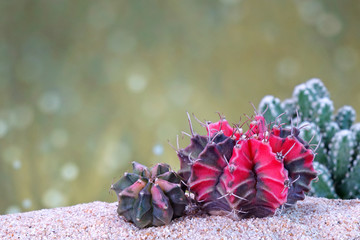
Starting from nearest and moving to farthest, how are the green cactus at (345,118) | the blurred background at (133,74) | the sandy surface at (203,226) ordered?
1. the sandy surface at (203,226)
2. the green cactus at (345,118)
3. the blurred background at (133,74)

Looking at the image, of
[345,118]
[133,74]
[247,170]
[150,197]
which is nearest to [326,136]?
[345,118]

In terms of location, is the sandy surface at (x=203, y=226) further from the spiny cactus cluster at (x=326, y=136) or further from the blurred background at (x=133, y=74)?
the blurred background at (x=133, y=74)

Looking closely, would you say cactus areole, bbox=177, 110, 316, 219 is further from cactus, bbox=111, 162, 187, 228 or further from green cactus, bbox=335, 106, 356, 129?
green cactus, bbox=335, 106, 356, 129

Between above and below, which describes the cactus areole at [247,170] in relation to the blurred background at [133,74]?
below

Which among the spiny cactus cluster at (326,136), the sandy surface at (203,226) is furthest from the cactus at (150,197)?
the spiny cactus cluster at (326,136)

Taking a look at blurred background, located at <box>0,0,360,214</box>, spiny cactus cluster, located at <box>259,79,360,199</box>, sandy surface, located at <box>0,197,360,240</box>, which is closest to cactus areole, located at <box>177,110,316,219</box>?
sandy surface, located at <box>0,197,360,240</box>

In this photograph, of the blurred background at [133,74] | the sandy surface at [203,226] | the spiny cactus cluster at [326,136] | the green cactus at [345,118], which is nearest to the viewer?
the sandy surface at [203,226]

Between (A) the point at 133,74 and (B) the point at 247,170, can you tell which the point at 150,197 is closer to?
(B) the point at 247,170
